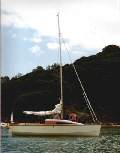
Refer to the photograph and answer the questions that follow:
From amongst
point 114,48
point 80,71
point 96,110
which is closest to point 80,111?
point 96,110

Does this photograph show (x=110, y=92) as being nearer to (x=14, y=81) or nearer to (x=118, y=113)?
(x=118, y=113)

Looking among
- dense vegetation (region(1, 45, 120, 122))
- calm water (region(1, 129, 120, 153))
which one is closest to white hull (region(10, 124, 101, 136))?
calm water (region(1, 129, 120, 153))

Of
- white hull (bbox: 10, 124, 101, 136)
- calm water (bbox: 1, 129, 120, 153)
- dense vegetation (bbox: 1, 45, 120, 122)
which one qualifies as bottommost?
calm water (bbox: 1, 129, 120, 153)

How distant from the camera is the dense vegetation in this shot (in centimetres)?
13650

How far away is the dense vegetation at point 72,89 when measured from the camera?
448 ft

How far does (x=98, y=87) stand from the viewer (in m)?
147

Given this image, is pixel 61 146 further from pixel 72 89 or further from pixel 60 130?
pixel 72 89

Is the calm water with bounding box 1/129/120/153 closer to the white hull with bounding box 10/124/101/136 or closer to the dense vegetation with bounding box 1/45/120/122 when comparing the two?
the white hull with bounding box 10/124/101/136

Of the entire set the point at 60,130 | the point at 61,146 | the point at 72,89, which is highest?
the point at 72,89

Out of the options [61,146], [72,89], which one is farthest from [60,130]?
[72,89]

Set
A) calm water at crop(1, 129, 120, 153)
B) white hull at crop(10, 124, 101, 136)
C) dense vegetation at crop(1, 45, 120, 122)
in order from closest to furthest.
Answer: calm water at crop(1, 129, 120, 153) → white hull at crop(10, 124, 101, 136) → dense vegetation at crop(1, 45, 120, 122)

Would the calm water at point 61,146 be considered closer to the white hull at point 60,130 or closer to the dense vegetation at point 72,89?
the white hull at point 60,130

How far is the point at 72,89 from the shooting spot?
141875 mm

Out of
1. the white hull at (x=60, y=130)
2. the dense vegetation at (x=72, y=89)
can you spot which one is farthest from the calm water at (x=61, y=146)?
the dense vegetation at (x=72, y=89)
